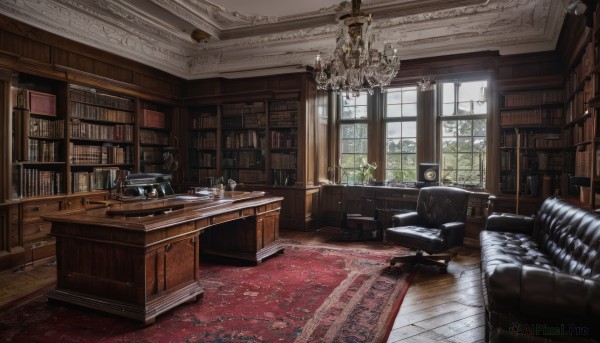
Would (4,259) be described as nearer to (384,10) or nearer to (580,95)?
(384,10)

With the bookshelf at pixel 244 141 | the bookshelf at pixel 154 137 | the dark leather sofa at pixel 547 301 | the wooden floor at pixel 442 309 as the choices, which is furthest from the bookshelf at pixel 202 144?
the dark leather sofa at pixel 547 301

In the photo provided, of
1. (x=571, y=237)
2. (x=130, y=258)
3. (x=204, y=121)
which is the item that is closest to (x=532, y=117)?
(x=571, y=237)

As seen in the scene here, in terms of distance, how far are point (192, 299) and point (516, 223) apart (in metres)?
3.19

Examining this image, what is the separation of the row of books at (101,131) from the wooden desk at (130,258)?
2.23 meters

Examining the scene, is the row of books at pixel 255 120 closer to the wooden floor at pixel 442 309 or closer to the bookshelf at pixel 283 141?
the bookshelf at pixel 283 141

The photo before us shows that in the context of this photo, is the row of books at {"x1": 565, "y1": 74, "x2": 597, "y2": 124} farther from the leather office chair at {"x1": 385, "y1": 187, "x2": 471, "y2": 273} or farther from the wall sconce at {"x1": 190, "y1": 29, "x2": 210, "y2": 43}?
the wall sconce at {"x1": 190, "y1": 29, "x2": 210, "y2": 43}

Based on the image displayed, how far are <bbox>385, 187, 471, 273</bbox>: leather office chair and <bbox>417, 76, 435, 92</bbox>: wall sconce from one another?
4.86 ft

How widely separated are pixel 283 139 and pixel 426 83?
2.52 metres

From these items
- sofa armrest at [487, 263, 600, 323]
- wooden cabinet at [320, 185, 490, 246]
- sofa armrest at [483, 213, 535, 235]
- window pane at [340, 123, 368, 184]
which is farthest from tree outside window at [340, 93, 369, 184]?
sofa armrest at [487, 263, 600, 323]

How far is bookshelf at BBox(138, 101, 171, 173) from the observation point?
20.1 feet

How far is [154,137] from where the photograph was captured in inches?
252

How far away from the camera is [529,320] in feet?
6.00

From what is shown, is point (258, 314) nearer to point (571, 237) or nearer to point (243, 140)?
point (571, 237)

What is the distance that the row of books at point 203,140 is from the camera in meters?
6.95
